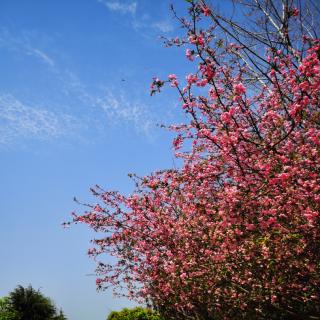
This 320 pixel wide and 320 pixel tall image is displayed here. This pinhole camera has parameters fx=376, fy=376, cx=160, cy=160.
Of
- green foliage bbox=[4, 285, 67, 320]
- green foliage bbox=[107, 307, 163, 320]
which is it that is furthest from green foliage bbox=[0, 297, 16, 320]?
green foliage bbox=[107, 307, 163, 320]

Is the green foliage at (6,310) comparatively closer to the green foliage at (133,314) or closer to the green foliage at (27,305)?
the green foliage at (27,305)

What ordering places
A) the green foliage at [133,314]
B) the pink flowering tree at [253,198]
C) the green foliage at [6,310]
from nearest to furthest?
the pink flowering tree at [253,198] < the green foliage at [133,314] < the green foliage at [6,310]

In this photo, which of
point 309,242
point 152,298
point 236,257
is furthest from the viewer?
point 152,298

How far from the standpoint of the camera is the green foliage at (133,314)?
1841cm

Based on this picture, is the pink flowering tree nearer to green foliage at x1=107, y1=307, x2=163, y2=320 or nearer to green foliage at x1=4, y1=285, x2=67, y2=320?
green foliage at x1=107, y1=307, x2=163, y2=320

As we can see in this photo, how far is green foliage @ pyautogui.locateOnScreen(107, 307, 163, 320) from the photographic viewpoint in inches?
725

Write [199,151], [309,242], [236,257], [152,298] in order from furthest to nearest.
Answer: [152,298]
[199,151]
[236,257]
[309,242]

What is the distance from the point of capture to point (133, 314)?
18.9 m

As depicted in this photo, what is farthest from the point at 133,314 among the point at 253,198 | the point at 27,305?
the point at 253,198

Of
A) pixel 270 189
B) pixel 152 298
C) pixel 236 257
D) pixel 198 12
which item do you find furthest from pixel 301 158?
pixel 152 298

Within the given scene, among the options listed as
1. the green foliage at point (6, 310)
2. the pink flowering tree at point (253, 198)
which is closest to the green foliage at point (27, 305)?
the green foliage at point (6, 310)

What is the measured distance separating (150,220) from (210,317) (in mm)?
2899

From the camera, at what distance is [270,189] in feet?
16.8

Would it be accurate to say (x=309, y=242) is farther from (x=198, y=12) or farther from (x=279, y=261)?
(x=198, y=12)
